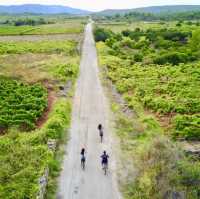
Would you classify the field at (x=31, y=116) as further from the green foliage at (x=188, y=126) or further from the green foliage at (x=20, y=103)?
the green foliage at (x=188, y=126)

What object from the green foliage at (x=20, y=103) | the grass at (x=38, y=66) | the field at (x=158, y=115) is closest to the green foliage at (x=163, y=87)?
the field at (x=158, y=115)

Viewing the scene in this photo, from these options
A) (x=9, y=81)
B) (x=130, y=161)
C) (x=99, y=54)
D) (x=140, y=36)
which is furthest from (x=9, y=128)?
(x=140, y=36)

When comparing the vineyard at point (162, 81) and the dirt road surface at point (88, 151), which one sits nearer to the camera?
the dirt road surface at point (88, 151)

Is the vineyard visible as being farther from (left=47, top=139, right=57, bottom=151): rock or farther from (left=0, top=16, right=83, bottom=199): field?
(left=47, top=139, right=57, bottom=151): rock

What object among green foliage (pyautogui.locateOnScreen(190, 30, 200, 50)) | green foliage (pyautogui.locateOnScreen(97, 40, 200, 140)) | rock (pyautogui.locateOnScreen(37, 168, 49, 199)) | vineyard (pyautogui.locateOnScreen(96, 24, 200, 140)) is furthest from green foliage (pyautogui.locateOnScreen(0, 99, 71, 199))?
green foliage (pyautogui.locateOnScreen(190, 30, 200, 50))

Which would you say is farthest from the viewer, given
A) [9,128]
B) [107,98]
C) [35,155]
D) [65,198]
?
[107,98]

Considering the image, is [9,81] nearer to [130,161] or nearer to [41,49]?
[130,161]

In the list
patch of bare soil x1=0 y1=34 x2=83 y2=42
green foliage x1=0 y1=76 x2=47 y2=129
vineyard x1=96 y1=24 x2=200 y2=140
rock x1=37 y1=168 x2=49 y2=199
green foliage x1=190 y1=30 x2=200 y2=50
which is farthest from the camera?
patch of bare soil x1=0 y1=34 x2=83 y2=42
